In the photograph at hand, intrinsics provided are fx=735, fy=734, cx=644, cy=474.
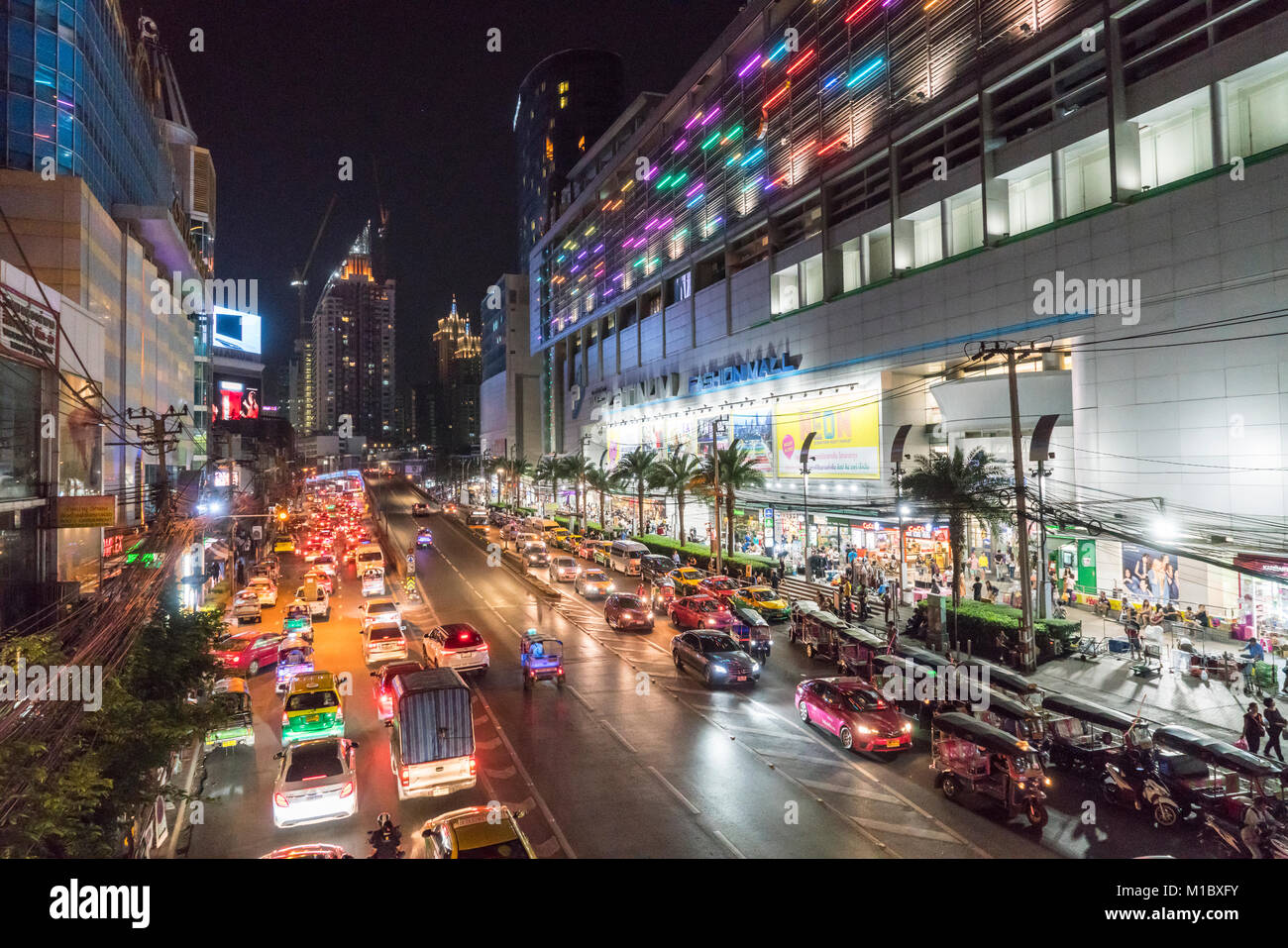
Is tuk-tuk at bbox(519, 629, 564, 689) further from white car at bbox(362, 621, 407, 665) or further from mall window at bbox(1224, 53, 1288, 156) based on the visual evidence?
mall window at bbox(1224, 53, 1288, 156)

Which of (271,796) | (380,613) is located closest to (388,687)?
(271,796)

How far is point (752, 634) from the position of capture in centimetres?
2633

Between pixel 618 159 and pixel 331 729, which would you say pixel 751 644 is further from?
pixel 618 159

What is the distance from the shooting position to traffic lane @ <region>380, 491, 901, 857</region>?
497 inches

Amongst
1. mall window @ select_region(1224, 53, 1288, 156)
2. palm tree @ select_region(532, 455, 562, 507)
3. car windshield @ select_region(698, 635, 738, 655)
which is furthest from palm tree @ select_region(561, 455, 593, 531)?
mall window @ select_region(1224, 53, 1288, 156)

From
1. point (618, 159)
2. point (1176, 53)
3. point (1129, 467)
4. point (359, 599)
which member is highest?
point (618, 159)

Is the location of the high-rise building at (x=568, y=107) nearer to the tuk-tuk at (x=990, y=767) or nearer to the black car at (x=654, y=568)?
the black car at (x=654, y=568)

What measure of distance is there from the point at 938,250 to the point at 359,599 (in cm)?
3696

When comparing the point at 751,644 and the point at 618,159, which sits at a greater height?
the point at 618,159

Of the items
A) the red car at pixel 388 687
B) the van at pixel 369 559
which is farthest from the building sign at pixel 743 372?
the red car at pixel 388 687

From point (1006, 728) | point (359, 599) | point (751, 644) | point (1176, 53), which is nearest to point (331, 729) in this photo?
point (751, 644)

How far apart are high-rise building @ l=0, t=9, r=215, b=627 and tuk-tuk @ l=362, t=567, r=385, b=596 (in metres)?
11.1

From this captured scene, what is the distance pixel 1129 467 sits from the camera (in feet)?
92.6
